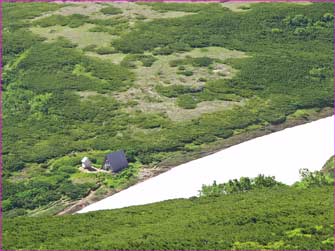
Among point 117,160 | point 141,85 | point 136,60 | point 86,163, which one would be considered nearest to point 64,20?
point 136,60

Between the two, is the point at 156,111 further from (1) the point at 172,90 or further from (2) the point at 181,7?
(2) the point at 181,7

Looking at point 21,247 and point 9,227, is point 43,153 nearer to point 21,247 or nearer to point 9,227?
point 9,227

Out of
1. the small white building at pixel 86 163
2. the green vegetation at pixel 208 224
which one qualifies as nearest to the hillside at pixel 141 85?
the small white building at pixel 86 163

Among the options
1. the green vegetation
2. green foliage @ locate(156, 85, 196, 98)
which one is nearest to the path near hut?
the green vegetation

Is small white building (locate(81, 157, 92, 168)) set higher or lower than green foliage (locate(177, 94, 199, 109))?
higher

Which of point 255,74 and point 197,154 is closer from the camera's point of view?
point 197,154

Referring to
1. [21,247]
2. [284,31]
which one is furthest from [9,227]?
[284,31]

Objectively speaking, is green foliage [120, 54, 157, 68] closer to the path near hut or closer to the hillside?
the hillside
